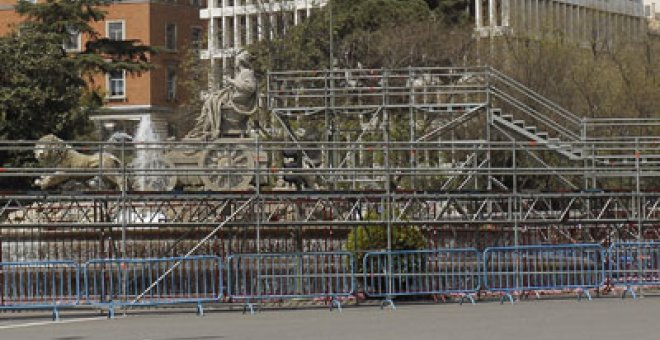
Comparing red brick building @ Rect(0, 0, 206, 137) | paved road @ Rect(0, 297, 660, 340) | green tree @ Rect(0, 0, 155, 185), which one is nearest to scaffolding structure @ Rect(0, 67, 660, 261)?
paved road @ Rect(0, 297, 660, 340)

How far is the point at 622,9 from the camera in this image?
262 ft

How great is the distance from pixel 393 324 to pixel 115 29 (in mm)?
74893

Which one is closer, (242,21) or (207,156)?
(207,156)

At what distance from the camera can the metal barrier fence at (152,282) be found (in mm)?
24375

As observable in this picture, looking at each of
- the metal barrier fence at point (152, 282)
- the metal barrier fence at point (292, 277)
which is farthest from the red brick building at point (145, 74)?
the metal barrier fence at point (292, 277)

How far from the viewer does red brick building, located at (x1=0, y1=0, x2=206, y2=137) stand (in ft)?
305

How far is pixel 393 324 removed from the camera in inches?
858

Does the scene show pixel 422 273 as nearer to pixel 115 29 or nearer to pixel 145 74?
pixel 145 74

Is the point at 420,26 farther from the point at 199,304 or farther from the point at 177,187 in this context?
the point at 199,304

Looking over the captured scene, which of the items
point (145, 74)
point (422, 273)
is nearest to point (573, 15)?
point (145, 74)

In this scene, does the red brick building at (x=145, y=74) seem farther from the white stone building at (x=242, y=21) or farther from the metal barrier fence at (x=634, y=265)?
the metal barrier fence at (x=634, y=265)

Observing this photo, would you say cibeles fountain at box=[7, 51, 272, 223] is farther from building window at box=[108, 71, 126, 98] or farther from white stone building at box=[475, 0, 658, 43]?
building window at box=[108, 71, 126, 98]

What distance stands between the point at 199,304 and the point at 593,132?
2364 centimetres

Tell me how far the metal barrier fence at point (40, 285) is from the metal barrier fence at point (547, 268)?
716cm
